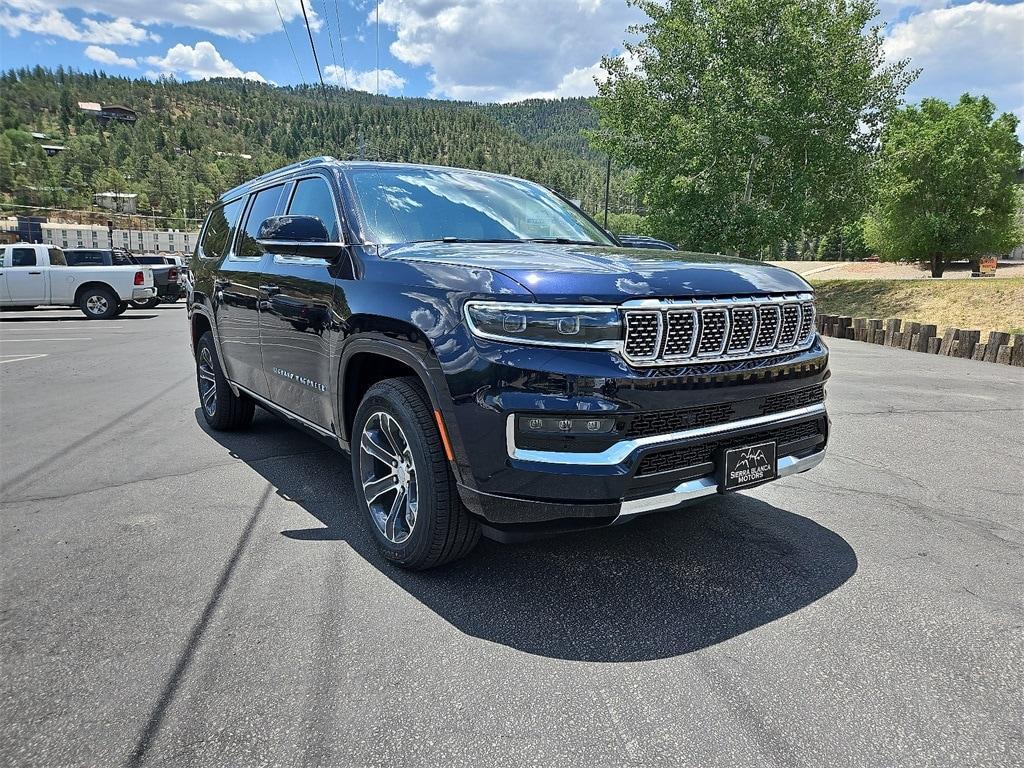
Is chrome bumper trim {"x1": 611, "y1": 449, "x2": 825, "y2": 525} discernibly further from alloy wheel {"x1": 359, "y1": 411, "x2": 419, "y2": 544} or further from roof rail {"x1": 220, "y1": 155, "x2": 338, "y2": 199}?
roof rail {"x1": 220, "y1": 155, "x2": 338, "y2": 199}

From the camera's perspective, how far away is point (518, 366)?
2426 millimetres

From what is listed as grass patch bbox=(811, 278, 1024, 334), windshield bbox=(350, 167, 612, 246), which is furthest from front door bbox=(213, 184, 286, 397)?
grass patch bbox=(811, 278, 1024, 334)

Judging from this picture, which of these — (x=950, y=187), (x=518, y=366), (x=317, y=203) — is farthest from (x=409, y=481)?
(x=950, y=187)

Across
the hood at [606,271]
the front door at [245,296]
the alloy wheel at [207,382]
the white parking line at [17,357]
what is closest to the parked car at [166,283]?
the white parking line at [17,357]

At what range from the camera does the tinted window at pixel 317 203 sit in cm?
359

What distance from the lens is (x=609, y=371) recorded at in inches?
95.7

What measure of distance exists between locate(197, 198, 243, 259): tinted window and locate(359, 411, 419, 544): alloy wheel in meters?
2.85

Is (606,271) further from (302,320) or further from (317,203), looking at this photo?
(317,203)

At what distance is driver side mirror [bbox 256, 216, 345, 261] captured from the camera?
3.37m

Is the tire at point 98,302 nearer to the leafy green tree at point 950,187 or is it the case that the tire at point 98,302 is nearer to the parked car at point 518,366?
the parked car at point 518,366

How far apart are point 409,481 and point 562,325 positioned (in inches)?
43.5

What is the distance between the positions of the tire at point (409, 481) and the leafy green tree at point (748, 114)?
66.7 feet

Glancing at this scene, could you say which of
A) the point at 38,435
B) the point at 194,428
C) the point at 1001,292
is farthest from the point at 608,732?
the point at 1001,292

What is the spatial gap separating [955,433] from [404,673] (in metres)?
5.58
